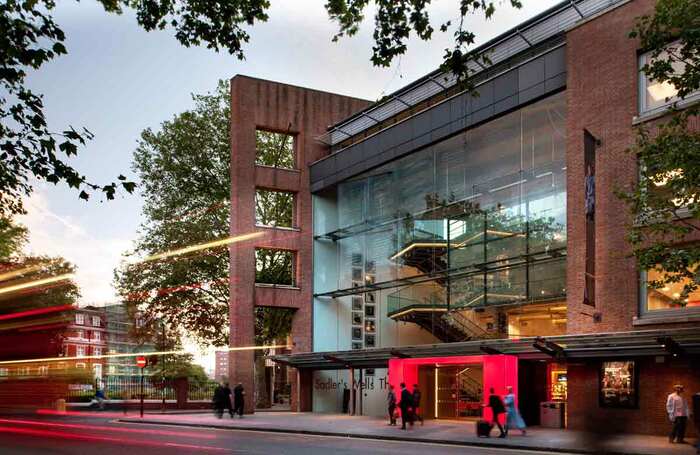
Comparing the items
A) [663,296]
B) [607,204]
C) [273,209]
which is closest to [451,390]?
[607,204]

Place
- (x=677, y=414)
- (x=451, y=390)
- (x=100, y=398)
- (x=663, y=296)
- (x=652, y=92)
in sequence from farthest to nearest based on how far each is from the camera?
1. (x=100, y=398)
2. (x=451, y=390)
3. (x=652, y=92)
4. (x=663, y=296)
5. (x=677, y=414)

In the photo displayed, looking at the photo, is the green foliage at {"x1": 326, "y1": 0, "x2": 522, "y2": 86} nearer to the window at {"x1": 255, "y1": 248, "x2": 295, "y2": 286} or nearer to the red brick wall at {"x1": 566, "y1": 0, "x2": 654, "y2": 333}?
the red brick wall at {"x1": 566, "y1": 0, "x2": 654, "y2": 333}

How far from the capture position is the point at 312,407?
40.7 m

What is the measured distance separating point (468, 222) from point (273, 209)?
22.8 meters

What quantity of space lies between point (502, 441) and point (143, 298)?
31516 mm

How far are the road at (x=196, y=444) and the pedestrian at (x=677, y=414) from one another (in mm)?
4272

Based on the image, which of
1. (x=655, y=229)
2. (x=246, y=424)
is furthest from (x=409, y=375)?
(x=655, y=229)

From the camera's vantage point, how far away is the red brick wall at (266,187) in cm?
3950

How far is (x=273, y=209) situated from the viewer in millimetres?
52344

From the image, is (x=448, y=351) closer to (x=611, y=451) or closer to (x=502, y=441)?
(x=502, y=441)

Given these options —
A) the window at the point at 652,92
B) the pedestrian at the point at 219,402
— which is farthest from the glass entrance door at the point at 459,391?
the window at the point at 652,92

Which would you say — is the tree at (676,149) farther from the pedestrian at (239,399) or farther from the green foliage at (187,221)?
the green foliage at (187,221)

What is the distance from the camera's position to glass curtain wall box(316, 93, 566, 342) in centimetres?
2823

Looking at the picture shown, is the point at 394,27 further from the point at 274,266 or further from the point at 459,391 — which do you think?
the point at 274,266
